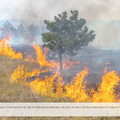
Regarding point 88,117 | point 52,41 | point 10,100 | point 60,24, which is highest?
point 60,24

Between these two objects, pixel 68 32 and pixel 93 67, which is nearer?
pixel 68 32

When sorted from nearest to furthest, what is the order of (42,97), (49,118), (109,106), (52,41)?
1. (49,118)
2. (109,106)
3. (42,97)
4. (52,41)

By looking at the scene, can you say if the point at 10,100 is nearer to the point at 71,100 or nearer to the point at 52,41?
the point at 71,100

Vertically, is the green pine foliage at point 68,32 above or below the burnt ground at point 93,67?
above

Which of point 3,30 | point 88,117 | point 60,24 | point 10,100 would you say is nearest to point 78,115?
point 88,117

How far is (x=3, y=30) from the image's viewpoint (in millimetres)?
46594

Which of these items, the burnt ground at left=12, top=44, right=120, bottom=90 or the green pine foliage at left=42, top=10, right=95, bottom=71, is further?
the green pine foliage at left=42, top=10, right=95, bottom=71

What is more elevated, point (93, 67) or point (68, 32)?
point (68, 32)

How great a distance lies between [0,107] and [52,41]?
316 inches

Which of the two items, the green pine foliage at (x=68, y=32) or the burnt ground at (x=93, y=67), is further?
the green pine foliage at (x=68, y=32)

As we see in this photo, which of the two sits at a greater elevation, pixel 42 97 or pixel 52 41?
pixel 52 41

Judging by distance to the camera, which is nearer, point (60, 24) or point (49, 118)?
point (49, 118)

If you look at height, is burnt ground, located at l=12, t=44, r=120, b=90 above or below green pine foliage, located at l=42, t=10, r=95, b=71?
below

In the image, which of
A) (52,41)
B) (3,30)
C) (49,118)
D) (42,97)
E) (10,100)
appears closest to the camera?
(49,118)
